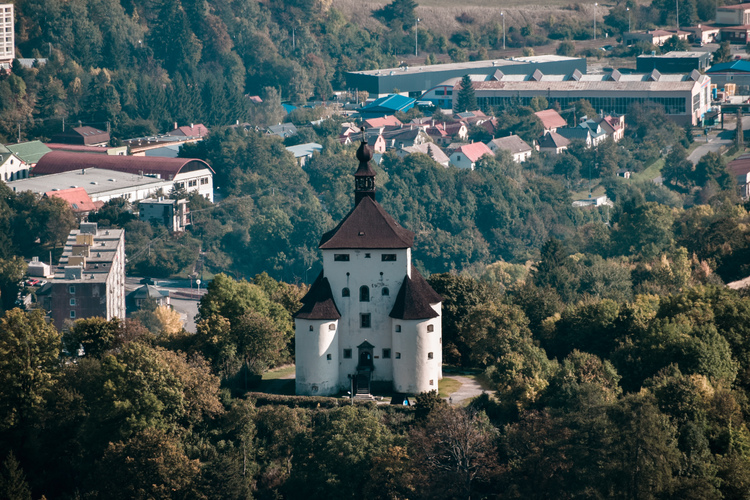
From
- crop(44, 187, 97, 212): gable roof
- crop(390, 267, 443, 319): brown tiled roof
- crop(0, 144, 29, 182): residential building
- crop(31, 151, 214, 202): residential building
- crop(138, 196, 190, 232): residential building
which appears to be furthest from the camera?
crop(0, 144, 29, 182): residential building

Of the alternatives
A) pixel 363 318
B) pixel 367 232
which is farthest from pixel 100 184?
pixel 363 318

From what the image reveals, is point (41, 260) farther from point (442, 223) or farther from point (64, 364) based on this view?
point (64, 364)

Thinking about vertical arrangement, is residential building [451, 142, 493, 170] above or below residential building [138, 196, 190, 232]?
above

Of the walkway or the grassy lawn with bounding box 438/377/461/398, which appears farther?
the grassy lawn with bounding box 438/377/461/398

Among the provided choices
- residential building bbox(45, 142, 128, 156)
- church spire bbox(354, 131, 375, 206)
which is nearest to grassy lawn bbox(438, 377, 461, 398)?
church spire bbox(354, 131, 375, 206)

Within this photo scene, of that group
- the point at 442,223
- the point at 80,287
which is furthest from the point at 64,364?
the point at 442,223

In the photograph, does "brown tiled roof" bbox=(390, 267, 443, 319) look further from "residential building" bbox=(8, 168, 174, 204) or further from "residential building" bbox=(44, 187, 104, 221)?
"residential building" bbox=(8, 168, 174, 204)
